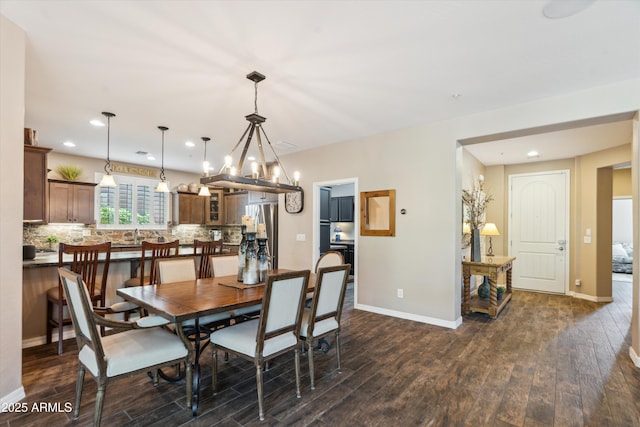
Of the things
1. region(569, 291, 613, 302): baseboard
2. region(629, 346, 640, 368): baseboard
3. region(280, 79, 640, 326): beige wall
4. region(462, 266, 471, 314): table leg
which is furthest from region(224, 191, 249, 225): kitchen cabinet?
region(569, 291, 613, 302): baseboard

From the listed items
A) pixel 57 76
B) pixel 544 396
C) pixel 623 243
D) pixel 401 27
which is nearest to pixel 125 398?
pixel 57 76

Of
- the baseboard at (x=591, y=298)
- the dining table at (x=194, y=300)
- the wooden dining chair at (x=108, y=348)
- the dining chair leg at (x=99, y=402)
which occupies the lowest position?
the baseboard at (x=591, y=298)

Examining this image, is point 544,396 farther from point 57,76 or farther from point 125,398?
point 57,76

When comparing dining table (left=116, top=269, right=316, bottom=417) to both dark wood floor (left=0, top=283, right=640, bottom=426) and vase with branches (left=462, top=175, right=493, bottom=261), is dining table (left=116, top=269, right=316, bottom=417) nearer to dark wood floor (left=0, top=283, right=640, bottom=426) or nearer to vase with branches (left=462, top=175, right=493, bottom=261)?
dark wood floor (left=0, top=283, right=640, bottom=426)

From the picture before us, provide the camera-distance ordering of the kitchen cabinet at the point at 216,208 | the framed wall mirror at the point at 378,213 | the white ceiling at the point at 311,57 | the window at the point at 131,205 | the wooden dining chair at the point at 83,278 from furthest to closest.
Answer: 1. the kitchen cabinet at the point at 216,208
2. the window at the point at 131,205
3. the framed wall mirror at the point at 378,213
4. the wooden dining chair at the point at 83,278
5. the white ceiling at the point at 311,57

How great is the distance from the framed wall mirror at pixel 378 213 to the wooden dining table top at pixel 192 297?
6.47 ft

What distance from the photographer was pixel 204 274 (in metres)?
4.02

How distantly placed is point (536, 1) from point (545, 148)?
4121 millimetres

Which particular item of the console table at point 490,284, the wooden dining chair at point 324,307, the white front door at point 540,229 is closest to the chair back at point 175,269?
the wooden dining chair at point 324,307

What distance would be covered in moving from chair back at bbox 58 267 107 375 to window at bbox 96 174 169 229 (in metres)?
5.24

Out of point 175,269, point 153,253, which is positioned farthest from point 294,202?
point 175,269

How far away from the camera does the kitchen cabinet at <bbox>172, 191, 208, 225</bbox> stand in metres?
7.31

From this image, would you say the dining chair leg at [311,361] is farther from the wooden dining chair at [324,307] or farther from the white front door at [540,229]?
the white front door at [540,229]

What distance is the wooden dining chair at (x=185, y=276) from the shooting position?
2.82m
